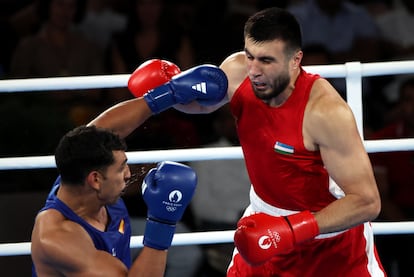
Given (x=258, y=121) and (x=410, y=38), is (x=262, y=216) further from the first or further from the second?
(x=410, y=38)

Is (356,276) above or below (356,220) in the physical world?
below

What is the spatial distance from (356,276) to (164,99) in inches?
34.3

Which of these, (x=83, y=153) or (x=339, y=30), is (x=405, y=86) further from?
(x=83, y=153)

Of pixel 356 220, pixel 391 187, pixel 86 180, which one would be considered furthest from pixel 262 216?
pixel 391 187

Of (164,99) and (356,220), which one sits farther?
(164,99)

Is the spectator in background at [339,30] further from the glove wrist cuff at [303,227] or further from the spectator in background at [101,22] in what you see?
the glove wrist cuff at [303,227]

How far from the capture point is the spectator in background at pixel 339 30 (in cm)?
553

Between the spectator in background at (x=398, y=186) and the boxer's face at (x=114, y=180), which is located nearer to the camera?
the boxer's face at (x=114, y=180)

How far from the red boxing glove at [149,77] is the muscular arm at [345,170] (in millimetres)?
655

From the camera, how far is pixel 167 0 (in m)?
5.55

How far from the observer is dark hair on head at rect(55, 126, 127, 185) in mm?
2654

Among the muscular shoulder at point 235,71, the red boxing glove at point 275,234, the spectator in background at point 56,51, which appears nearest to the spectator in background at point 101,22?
the spectator in background at point 56,51

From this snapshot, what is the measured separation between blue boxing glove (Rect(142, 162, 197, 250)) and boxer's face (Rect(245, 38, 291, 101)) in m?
0.37

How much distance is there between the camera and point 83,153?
2654 mm
